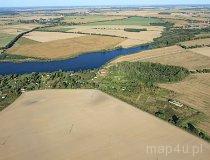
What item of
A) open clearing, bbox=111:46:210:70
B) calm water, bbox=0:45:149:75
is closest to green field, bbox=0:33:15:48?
calm water, bbox=0:45:149:75

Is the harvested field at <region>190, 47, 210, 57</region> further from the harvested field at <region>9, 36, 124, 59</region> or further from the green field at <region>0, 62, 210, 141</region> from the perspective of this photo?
the harvested field at <region>9, 36, 124, 59</region>

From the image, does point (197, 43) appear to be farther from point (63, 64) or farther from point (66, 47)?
point (63, 64)

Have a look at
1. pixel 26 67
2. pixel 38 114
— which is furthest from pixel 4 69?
pixel 38 114

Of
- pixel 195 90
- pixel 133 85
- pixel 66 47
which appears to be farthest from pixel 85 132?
pixel 66 47

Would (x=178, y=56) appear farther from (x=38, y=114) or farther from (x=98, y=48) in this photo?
(x=38, y=114)

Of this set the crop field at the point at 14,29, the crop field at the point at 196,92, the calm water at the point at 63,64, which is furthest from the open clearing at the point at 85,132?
the crop field at the point at 14,29

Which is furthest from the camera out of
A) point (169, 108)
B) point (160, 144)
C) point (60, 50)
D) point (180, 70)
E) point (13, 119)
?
point (60, 50)

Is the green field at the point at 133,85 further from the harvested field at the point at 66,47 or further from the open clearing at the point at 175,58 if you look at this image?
the harvested field at the point at 66,47
